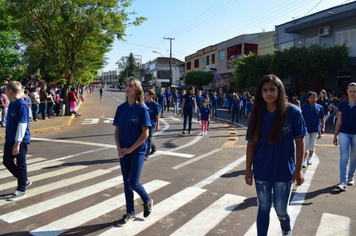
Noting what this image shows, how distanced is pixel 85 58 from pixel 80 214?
748 inches

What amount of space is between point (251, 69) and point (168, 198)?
2677cm

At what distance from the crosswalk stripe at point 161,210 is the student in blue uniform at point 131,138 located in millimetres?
144

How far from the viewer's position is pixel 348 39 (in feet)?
76.8

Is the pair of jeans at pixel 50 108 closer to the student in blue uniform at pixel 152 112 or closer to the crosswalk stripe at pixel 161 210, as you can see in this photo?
the student in blue uniform at pixel 152 112

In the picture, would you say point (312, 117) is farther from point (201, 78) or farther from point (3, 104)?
point (201, 78)

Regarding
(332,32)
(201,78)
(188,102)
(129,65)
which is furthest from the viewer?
(129,65)

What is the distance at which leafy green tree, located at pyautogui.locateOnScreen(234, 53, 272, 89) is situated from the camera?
2897cm

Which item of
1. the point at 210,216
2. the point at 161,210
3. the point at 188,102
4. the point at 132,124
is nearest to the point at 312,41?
the point at 188,102

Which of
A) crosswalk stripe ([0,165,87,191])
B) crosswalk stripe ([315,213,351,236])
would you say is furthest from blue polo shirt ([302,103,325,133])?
crosswalk stripe ([0,165,87,191])

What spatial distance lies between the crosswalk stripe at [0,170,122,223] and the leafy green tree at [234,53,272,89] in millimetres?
24270

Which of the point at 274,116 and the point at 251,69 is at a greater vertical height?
the point at 251,69

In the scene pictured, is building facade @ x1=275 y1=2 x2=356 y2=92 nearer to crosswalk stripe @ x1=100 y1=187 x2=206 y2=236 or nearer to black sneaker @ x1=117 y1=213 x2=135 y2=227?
crosswalk stripe @ x1=100 y1=187 x2=206 y2=236

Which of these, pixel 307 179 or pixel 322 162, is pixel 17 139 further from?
pixel 322 162

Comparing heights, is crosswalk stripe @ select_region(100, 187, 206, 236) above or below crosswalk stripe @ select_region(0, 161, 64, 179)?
below
